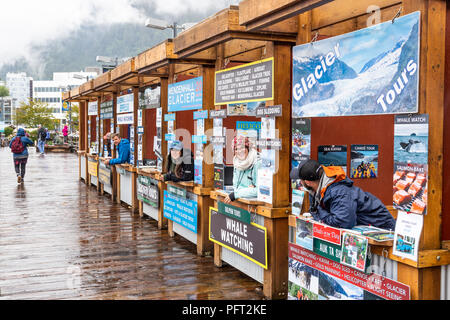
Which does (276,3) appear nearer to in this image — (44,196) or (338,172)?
(338,172)

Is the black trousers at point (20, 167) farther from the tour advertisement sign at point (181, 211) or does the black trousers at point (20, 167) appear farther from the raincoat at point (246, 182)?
the raincoat at point (246, 182)

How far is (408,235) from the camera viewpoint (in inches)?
128

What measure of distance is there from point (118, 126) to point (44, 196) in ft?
9.00

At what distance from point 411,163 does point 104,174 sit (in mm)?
10196

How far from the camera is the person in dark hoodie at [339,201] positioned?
3896mm

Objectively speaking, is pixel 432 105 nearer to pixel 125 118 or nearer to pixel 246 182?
pixel 246 182

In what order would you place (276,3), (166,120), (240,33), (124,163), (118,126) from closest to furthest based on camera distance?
(276,3)
(240,33)
(166,120)
(124,163)
(118,126)

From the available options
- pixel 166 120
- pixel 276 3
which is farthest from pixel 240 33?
pixel 166 120

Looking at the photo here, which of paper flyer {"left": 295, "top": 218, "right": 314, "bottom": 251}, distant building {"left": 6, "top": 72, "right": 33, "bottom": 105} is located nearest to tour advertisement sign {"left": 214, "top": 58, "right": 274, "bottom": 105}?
paper flyer {"left": 295, "top": 218, "right": 314, "bottom": 251}

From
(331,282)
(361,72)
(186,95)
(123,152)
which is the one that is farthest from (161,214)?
(361,72)

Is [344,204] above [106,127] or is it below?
below

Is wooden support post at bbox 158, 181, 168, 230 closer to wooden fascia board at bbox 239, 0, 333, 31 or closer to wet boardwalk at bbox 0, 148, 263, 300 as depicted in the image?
wet boardwalk at bbox 0, 148, 263, 300

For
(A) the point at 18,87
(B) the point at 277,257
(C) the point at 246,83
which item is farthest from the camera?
(A) the point at 18,87

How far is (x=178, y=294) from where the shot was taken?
523 centimetres
